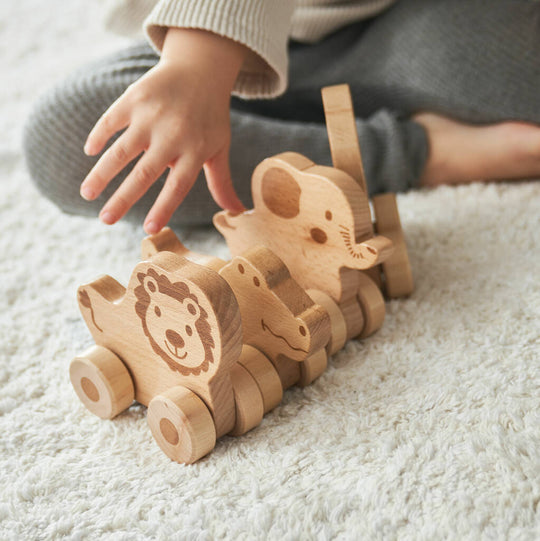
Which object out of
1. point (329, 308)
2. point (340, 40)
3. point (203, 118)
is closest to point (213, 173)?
point (203, 118)

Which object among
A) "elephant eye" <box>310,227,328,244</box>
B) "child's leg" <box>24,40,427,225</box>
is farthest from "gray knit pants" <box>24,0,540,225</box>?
"elephant eye" <box>310,227,328,244</box>

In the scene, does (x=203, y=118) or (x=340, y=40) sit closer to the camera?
(x=203, y=118)

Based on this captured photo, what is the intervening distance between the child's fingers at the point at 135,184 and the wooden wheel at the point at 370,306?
186mm

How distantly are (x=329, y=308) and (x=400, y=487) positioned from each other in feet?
0.51

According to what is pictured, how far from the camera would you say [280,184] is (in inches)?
19.5

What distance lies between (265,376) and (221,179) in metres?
0.20

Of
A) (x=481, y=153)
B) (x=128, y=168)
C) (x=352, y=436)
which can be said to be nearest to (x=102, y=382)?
(x=352, y=436)

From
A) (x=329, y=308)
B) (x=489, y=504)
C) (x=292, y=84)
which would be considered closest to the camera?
(x=489, y=504)

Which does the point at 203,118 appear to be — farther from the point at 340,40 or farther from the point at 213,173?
the point at 340,40

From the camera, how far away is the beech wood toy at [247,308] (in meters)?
0.39

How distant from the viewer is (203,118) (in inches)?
20.6

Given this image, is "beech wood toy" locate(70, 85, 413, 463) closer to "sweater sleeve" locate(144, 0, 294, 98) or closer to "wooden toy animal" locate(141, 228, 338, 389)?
"wooden toy animal" locate(141, 228, 338, 389)

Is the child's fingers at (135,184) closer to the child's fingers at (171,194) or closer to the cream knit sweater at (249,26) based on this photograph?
the child's fingers at (171,194)

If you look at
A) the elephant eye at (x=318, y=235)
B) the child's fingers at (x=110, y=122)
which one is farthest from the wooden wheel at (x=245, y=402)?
the child's fingers at (x=110, y=122)
